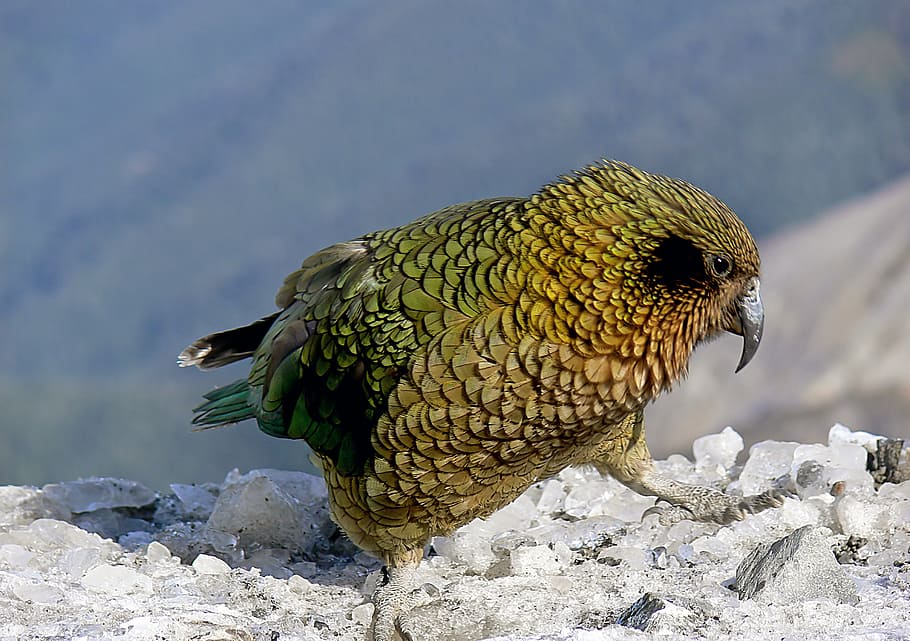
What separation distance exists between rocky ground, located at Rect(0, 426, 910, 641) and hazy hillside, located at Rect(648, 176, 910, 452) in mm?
2410

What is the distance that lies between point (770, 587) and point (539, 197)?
3.71 feet

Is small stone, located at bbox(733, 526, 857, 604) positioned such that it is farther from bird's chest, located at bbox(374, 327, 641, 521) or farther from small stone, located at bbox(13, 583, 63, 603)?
small stone, located at bbox(13, 583, 63, 603)

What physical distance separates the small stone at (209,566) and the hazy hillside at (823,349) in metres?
3.95

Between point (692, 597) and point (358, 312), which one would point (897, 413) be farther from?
point (358, 312)

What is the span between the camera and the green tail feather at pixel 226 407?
128 inches

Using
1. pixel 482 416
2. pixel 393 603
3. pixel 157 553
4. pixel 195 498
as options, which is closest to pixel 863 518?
pixel 482 416

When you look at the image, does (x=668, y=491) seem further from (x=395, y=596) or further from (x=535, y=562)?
(x=395, y=596)

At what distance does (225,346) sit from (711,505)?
168 centimetres

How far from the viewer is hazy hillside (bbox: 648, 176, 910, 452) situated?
6023 millimetres

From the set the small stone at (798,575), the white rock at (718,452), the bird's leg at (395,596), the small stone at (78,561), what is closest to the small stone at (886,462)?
the white rock at (718,452)

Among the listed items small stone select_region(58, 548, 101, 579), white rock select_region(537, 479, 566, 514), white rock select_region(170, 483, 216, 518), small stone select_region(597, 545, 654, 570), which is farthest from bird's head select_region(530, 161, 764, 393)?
white rock select_region(170, 483, 216, 518)

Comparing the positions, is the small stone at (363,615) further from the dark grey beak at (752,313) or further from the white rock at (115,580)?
the dark grey beak at (752,313)

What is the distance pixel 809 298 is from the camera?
6531 millimetres

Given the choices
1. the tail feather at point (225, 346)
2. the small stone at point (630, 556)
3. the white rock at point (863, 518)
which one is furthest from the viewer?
the tail feather at point (225, 346)
